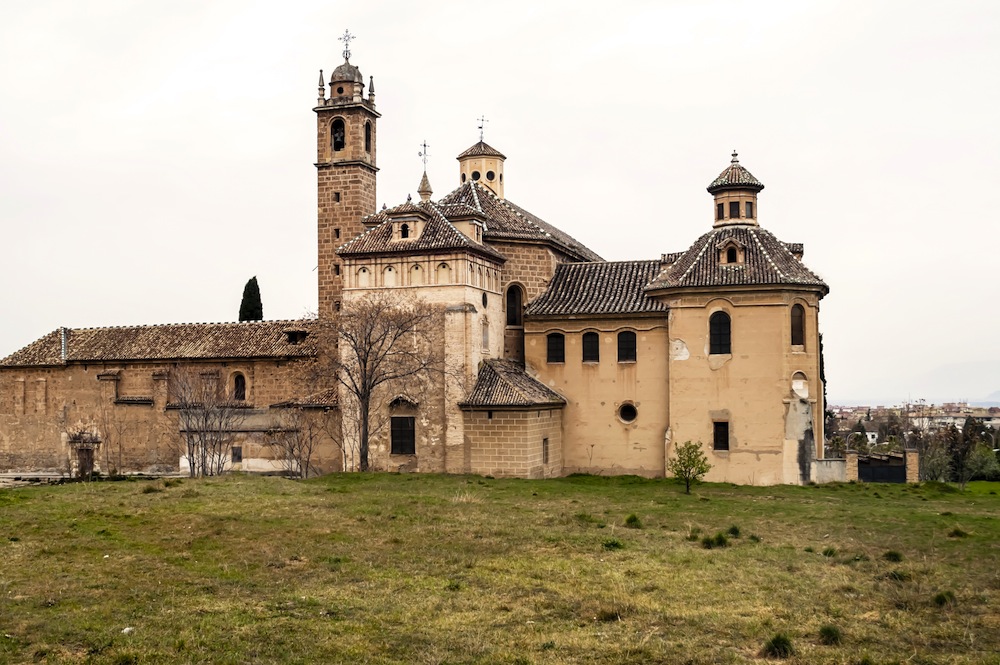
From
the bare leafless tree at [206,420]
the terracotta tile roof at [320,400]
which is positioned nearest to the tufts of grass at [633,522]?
the terracotta tile roof at [320,400]

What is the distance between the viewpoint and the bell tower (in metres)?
43.4

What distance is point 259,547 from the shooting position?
18938mm

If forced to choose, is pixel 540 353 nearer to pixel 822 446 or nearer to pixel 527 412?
pixel 527 412

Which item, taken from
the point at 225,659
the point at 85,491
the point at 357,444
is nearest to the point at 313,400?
→ the point at 357,444

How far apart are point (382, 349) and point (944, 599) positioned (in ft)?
77.3

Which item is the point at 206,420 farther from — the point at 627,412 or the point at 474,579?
the point at 474,579

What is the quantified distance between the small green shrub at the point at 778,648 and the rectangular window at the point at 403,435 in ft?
78.6

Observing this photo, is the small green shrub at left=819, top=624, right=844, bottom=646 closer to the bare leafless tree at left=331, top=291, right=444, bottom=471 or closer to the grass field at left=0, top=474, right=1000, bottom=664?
the grass field at left=0, top=474, right=1000, bottom=664

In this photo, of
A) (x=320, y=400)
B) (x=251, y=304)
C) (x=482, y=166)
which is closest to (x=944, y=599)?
(x=320, y=400)

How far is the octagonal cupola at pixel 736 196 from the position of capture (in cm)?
3800

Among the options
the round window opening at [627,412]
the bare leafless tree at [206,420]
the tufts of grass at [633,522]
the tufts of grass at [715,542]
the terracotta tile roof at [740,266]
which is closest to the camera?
the tufts of grass at [715,542]

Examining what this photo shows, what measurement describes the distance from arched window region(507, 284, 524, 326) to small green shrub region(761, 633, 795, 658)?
2752cm

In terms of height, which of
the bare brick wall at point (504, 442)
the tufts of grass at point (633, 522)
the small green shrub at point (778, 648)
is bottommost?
the small green shrub at point (778, 648)

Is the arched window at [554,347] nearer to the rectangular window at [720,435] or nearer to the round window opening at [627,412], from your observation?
the round window opening at [627,412]
